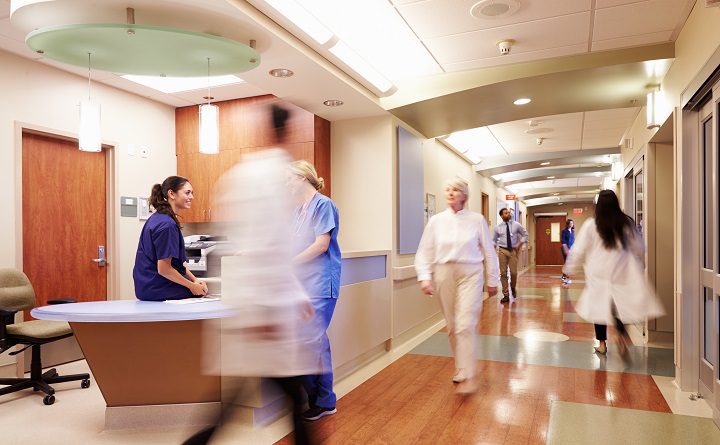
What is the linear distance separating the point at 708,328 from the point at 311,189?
312 centimetres

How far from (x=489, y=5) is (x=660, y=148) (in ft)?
10.6

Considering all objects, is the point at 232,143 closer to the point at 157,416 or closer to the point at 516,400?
the point at 157,416

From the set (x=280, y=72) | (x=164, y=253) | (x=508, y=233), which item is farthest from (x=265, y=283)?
(x=508, y=233)

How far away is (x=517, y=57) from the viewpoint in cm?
482

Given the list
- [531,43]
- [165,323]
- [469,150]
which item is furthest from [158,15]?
[469,150]

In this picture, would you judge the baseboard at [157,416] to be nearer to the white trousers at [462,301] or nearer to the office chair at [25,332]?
the office chair at [25,332]

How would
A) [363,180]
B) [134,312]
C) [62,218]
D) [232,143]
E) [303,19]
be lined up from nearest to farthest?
[134,312] → [303,19] → [62,218] → [363,180] → [232,143]

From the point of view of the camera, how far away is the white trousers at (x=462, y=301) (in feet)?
12.6

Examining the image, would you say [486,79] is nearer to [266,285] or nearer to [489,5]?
[489,5]

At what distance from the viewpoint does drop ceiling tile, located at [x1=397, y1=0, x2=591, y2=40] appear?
3.73m

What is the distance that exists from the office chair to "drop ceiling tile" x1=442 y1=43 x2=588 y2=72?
4.19 m

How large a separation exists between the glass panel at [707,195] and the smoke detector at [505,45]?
5.40 feet

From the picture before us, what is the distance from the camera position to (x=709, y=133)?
3.68m

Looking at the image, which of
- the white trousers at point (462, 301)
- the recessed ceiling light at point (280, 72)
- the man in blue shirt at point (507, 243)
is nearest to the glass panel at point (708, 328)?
the white trousers at point (462, 301)
